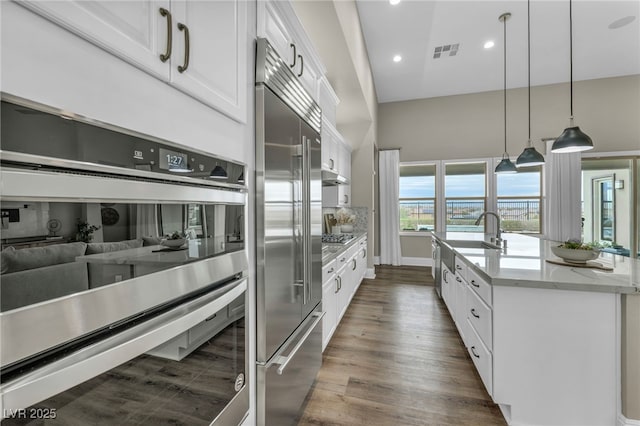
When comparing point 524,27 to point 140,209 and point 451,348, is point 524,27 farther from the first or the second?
point 140,209

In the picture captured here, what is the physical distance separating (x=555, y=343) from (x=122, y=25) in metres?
2.35

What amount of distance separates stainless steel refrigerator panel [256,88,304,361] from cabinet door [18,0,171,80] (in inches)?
22.7

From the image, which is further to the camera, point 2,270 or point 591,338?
point 591,338

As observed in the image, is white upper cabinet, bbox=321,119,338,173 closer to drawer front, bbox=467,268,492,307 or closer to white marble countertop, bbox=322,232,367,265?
white marble countertop, bbox=322,232,367,265

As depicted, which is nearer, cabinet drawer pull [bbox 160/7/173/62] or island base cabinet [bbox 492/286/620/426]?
cabinet drawer pull [bbox 160/7/173/62]

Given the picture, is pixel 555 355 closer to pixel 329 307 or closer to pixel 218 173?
pixel 329 307

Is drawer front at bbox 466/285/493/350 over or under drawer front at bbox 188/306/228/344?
under

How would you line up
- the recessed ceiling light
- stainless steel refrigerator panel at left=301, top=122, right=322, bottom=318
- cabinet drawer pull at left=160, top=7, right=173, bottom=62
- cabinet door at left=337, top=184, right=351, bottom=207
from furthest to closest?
1. cabinet door at left=337, top=184, right=351, bottom=207
2. the recessed ceiling light
3. stainless steel refrigerator panel at left=301, top=122, right=322, bottom=318
4. cabinet drawer pull at left=160, top=7, right=173, bottom=62

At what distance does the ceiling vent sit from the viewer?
14.1 feet

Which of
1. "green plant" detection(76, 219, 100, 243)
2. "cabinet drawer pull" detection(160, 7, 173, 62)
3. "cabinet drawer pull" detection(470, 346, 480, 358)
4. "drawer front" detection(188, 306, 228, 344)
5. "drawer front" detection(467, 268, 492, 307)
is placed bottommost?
"cabinet drawer pull" detection(470, 346, 480, 358)

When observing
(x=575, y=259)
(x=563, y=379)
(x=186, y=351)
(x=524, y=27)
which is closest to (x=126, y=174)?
(x=186, y=351)

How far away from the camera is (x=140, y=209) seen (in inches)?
26.2

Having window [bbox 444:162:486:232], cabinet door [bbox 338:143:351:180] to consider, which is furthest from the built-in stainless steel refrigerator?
window [bbox 444:162:486:232]

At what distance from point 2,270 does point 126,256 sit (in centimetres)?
22
